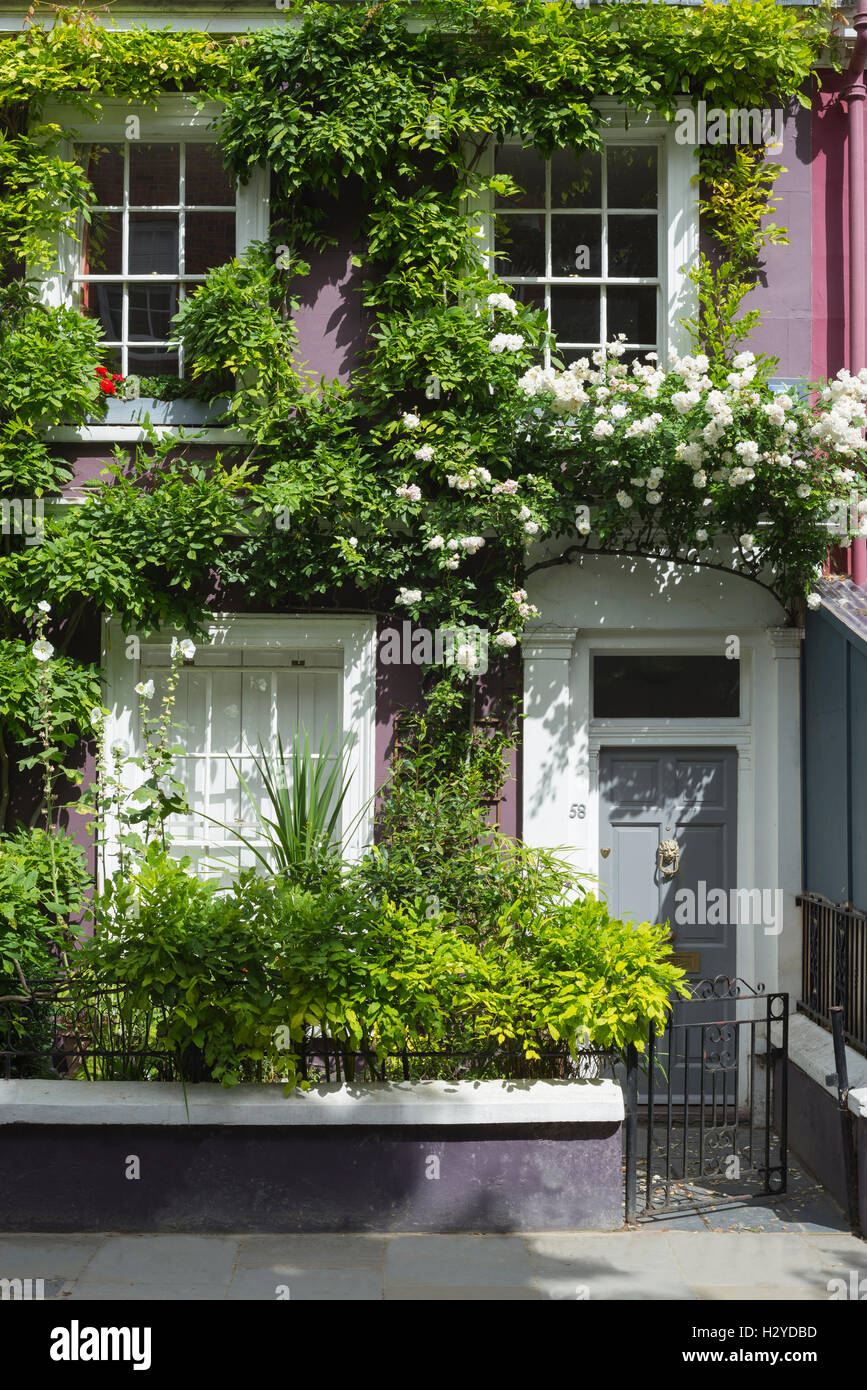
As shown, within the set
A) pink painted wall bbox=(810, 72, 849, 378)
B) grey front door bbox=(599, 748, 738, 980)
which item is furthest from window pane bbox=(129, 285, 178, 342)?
pink painted wall bbox=(810, 72, 849, 378)

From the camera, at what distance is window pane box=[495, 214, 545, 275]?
8133 millimetres

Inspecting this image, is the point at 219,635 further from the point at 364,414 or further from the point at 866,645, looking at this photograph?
the point at 866,645

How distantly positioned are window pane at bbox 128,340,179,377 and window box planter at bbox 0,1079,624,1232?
4.70 meters

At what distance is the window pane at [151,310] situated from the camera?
814cm

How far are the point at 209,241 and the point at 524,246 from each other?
84.4 inches

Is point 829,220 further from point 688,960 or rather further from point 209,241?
point 688,960

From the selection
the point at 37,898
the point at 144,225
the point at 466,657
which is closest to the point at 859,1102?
the point at 466,657

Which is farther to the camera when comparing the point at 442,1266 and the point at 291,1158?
the point at 291,1158

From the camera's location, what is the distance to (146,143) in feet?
26.8

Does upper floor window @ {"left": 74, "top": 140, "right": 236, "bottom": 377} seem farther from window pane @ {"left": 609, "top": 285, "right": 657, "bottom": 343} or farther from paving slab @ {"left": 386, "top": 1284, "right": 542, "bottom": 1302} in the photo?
paving slab @ {"left": 386, "top": 1284, "right": 542, "bottom": 1302}

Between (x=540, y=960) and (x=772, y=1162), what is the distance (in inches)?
86.6
